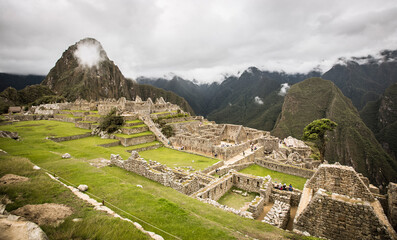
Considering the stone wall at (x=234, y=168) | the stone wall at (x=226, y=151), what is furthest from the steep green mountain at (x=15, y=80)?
the stone wall at (x=234, y=168)

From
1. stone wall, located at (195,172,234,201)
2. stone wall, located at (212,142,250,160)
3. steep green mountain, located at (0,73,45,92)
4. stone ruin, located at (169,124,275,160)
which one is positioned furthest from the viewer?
steep green mountain, located at (0,73,45,92)

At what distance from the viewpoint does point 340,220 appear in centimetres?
629

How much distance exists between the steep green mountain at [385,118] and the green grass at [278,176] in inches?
4947

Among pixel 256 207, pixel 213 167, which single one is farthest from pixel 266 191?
pixel 213 167

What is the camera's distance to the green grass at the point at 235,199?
1238 cm

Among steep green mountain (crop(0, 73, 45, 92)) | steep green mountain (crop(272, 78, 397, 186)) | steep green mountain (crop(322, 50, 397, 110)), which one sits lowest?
steep green mountain (crop(272, 78, 397, 186))

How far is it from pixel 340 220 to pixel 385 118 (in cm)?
17297

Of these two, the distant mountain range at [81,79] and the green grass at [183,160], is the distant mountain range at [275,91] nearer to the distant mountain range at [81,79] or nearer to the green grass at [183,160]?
the distant mountain range at [81,79]

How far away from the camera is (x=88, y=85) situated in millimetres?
164750

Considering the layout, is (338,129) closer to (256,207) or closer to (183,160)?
(183,160)

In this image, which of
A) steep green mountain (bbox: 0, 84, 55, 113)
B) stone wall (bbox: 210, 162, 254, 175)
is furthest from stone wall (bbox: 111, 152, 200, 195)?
steep green mountain (bbox: 0, 84, 55, 113)

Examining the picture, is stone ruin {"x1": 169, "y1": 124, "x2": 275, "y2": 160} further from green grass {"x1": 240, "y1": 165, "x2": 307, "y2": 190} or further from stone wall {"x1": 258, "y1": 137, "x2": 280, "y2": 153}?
green grass {"x1": 240, "y1": 165, "x2": 307, "y2": 190}

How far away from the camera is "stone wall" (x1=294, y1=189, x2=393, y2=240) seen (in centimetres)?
584

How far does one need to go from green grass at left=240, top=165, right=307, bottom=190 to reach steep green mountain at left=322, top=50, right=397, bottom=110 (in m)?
199
